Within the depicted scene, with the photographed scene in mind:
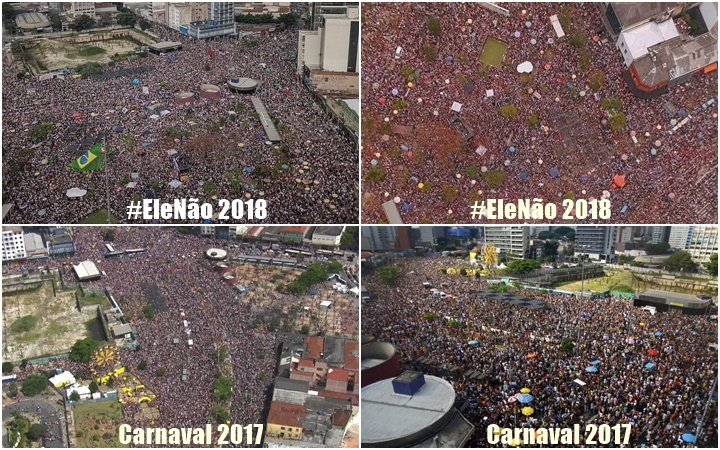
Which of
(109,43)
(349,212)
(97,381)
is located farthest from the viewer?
(109,43)

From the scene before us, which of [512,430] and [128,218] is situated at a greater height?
[128,218]

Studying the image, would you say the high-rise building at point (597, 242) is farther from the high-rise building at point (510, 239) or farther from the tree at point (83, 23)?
the tree at point (83, 23)

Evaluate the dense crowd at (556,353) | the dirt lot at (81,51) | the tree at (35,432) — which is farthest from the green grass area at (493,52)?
the tree at (35,432)

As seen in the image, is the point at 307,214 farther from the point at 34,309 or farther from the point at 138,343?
the point at 34,309

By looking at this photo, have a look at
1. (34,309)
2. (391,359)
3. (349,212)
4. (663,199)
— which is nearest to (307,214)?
(349,212)

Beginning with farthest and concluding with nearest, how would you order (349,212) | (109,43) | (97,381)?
(109,43) → (349,212) → (97,381)
